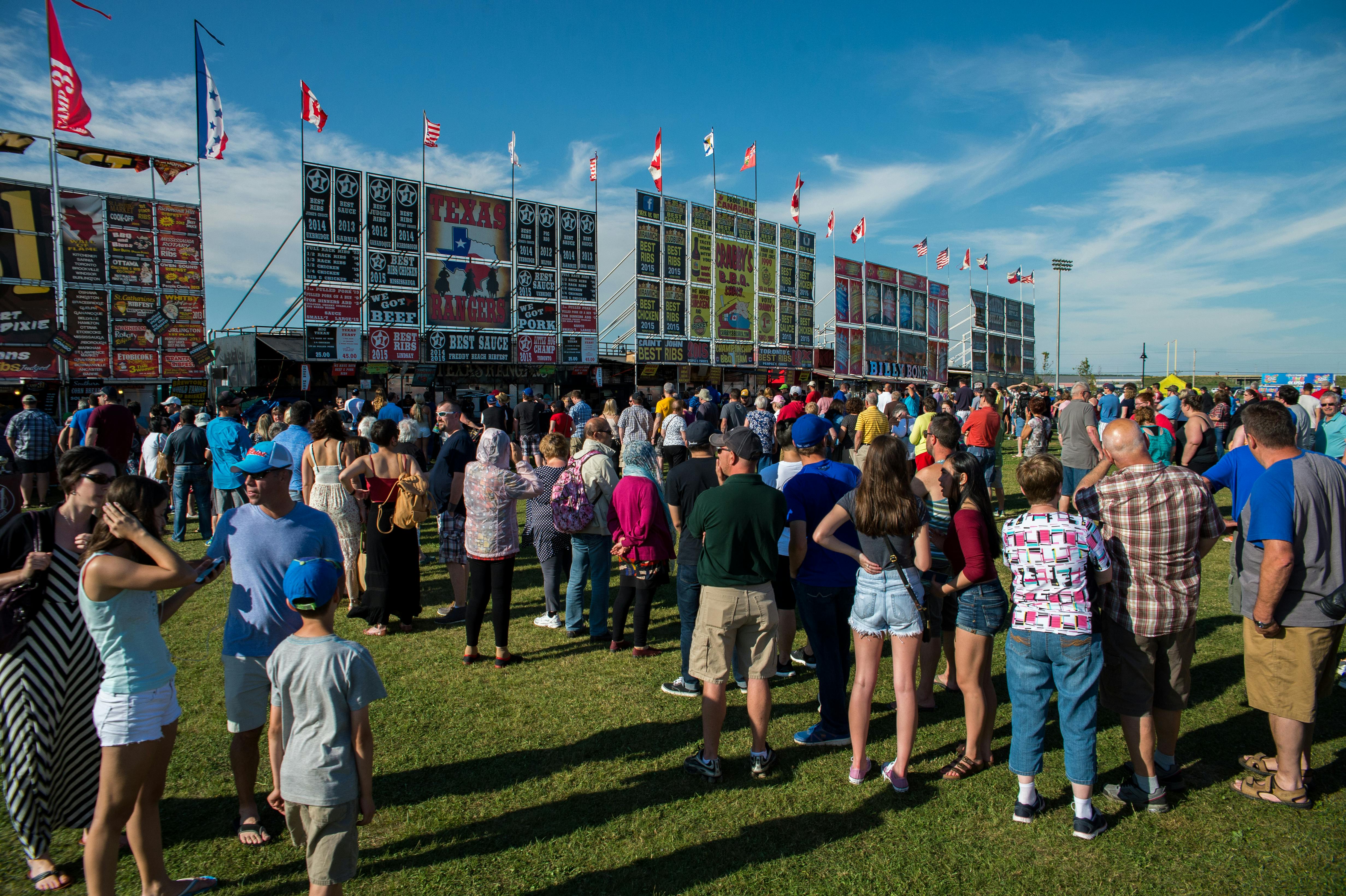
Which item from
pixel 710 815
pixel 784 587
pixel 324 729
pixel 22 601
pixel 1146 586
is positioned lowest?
pixel 710 815

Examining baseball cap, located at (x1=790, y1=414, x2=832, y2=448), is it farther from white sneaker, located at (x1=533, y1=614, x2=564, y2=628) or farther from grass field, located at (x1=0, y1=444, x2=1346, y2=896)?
white sneaker, located at (x1=533, y1=614, x2=564, y2=628)

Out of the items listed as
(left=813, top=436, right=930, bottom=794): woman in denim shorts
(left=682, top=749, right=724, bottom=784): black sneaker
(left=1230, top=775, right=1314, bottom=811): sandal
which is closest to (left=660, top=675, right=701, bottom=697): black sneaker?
(left=682, top=749, right=724, bottom=784): black sneaker

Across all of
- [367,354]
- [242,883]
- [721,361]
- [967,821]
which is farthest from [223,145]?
[967,821]

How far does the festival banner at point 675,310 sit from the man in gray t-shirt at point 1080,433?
23193 millimetres

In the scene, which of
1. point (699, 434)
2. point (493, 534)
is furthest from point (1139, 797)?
point (493, 534)

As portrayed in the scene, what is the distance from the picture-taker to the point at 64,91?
17.9 meters

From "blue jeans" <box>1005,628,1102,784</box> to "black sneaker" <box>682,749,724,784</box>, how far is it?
146cm

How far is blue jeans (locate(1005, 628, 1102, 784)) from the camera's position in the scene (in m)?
3.21

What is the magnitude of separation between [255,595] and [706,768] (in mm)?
2407

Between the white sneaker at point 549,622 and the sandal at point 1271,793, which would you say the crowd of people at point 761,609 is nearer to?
the sandal at point 1271,793

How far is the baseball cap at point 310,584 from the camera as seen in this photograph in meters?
2.42

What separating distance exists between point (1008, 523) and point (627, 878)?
2349 mm

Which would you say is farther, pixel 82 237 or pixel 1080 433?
pixel 82 237

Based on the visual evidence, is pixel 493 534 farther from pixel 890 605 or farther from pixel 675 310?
pixel 675 310
